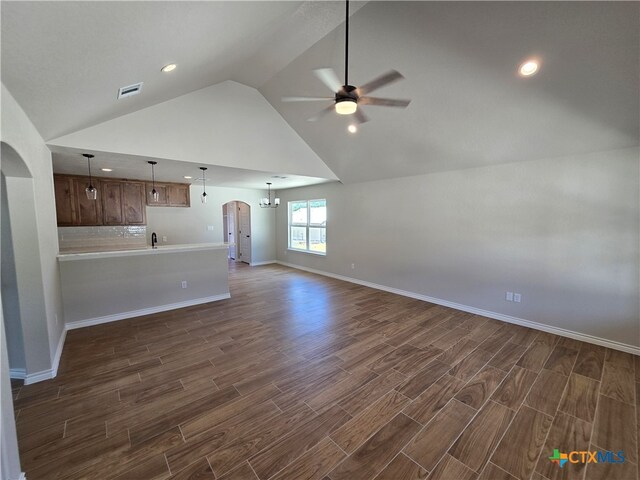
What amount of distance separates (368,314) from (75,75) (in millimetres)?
4104

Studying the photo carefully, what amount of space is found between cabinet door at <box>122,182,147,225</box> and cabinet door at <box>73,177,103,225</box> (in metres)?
0.44

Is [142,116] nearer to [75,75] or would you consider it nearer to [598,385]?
[75,75]

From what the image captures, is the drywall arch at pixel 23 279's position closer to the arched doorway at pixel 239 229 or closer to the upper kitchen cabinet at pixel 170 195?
the upper kitchen cabinet at pixel 170 195

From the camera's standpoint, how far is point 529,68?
240cm

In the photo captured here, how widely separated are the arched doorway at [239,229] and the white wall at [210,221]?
27 cm

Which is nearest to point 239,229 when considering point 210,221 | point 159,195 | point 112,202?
point 210,221

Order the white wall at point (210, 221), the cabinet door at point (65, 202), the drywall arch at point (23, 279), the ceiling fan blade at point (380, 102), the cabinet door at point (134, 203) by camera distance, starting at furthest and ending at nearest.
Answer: the white wall at point (210, 221)
the cabinet door at point (134, 203)
the cabinet door at point (65, 202)
the drywall arch at point (23, 279)
the ceiling fan blade at point (380, 102)

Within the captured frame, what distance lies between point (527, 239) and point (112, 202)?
7.39 m

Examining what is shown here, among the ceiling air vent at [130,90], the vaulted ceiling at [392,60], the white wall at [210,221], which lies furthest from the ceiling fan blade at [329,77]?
the white wall at [210,221]

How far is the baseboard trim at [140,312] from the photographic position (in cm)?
361

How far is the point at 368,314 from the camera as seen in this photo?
4.14 meters

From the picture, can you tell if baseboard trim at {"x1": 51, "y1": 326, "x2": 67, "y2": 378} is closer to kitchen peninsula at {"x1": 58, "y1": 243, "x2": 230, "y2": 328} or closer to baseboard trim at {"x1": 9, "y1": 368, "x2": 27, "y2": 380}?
baseboard trim at {"x1": 9, "y1": 368, "x2": 27, "y2": 380}

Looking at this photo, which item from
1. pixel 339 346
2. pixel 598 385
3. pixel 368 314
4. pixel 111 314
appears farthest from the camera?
pixel 368 314

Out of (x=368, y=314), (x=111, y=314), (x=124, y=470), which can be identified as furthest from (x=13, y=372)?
(x=368, y=314)
